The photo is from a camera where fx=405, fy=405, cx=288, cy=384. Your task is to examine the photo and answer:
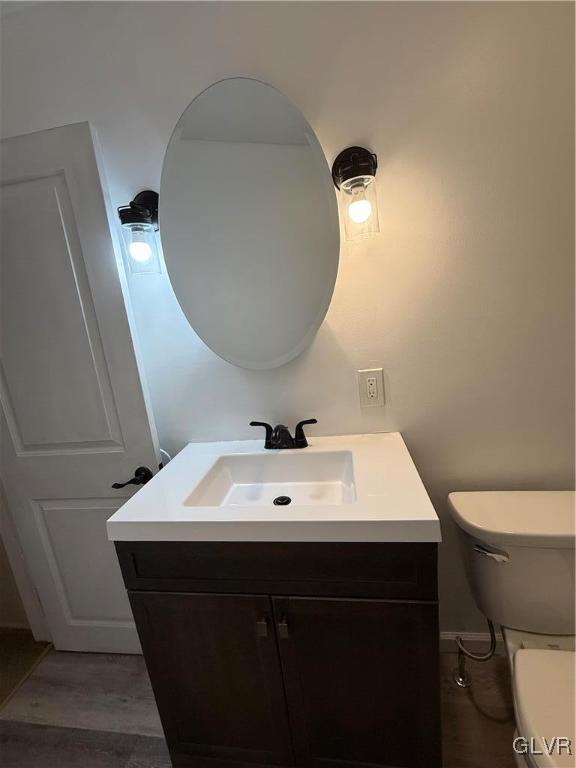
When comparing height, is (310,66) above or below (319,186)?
above

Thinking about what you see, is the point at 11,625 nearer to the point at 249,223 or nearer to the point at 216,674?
the point at 216,674

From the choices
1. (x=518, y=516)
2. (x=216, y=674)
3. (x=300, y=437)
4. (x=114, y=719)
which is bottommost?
(x=114, y=719)

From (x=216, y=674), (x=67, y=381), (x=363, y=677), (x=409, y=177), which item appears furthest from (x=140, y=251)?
(x=363, y=677)

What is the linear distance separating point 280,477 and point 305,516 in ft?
1.28

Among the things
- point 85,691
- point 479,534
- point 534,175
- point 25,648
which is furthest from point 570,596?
point 25,648

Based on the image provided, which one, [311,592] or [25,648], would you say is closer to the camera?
[311,592]

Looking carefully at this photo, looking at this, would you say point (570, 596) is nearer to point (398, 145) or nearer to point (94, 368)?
point (398, 145)

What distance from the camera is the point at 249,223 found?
1.26 m

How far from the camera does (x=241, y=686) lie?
1.09m

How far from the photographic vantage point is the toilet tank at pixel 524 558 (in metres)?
1.09

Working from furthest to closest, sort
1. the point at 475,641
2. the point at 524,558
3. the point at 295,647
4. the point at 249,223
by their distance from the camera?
the point at 475,641 < the point at 249,223 < the point at 524,558 < the point at 295,647

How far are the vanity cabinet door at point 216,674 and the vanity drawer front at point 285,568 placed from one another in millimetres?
41

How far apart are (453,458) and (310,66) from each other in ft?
4.14

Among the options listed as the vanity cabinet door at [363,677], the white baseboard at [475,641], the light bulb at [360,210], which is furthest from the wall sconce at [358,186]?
the white baseboard at [475,641]
